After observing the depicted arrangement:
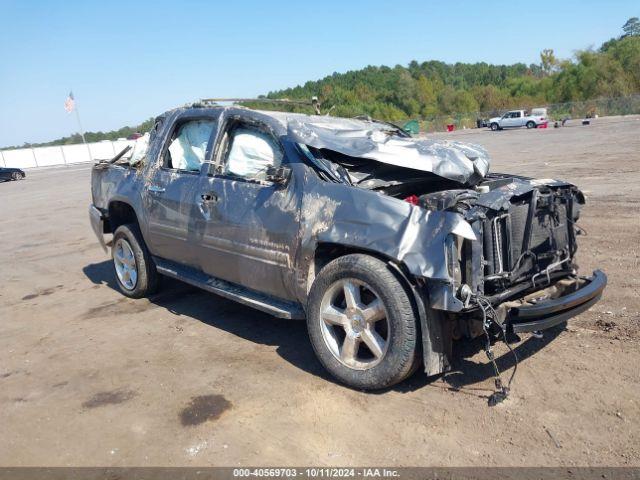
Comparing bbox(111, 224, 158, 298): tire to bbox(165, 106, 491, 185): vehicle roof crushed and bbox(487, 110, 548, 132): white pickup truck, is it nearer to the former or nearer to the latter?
bbox(165, 106, 491, 185): vehicle roof crushed

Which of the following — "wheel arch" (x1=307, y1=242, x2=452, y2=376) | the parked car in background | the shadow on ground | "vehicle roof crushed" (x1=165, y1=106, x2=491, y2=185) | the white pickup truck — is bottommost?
the white pickup truck

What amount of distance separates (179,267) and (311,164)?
2.04 metres

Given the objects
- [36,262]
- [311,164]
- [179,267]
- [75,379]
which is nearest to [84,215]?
[36,262]

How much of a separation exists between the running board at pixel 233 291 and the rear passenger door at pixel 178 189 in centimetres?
11

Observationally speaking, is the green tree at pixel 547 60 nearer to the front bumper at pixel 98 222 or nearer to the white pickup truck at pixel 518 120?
the white pickup truck at pixel 518 120

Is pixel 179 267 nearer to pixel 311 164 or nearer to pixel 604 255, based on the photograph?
pixel 311 164

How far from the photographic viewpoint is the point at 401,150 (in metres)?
3.88

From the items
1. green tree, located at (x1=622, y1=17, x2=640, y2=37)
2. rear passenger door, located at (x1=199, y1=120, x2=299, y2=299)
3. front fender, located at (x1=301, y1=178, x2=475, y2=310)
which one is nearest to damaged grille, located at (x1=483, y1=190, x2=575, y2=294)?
front fender, located at (x1=301, y1=178, x2=475, y2=310)

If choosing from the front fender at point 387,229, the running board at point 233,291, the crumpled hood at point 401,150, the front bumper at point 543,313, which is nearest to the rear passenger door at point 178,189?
the running board at point 233,291

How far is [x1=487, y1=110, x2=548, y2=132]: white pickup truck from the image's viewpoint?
49.7 metres

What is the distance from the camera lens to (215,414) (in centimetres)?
349

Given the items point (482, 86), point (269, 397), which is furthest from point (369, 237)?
point (482, 86)

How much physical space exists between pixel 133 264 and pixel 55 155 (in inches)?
2500

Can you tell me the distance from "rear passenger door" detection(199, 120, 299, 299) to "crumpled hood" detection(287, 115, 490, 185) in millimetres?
318
